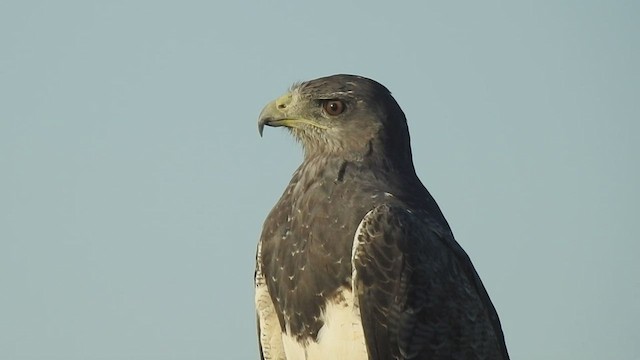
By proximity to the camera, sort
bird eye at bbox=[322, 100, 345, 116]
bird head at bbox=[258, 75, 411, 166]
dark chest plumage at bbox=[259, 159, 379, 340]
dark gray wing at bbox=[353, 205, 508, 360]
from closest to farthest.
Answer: dark gray wing at bbox=[353, 205, 508, 360], dark chest plumage at bbox=[259, 159, 379, 340], bird head at bbox=[258, 75, 411, 166], bird eye at bbox=[322, 100, 345, 116]

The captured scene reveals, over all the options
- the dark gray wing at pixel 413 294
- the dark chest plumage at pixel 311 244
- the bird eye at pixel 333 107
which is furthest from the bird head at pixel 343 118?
the dark gray wing at pixel 413 294

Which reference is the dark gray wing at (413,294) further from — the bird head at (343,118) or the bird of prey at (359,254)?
the bird head at (343,118)

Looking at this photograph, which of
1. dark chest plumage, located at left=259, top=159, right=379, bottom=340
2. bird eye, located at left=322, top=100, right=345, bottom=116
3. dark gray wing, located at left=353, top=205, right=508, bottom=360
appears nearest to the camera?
dark gray wing, located at left=353, top=205, right=508, bottom=360

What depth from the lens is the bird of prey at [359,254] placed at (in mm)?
14602

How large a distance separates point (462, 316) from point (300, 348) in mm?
1386

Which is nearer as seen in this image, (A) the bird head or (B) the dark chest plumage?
(B) the dark chest plumage

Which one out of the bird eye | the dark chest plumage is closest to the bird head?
the bird eye

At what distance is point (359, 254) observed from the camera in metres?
14.6

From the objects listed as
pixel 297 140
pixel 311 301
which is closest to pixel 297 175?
pixel 297 140

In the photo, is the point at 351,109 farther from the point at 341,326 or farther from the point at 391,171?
the point at 341,326

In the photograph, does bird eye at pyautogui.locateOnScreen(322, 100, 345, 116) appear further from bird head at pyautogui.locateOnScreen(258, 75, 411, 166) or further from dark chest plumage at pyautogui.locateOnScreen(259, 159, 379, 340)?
dark chest plumage at pyautogui.locateOnScreen(259, 159, 379, 340)

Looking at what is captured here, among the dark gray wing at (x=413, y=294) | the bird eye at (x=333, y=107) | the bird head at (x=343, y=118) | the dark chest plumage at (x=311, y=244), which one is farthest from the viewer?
the bird eye at (x=333, y=107)

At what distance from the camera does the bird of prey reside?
14.6 metres

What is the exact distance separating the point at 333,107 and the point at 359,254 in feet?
5.37
